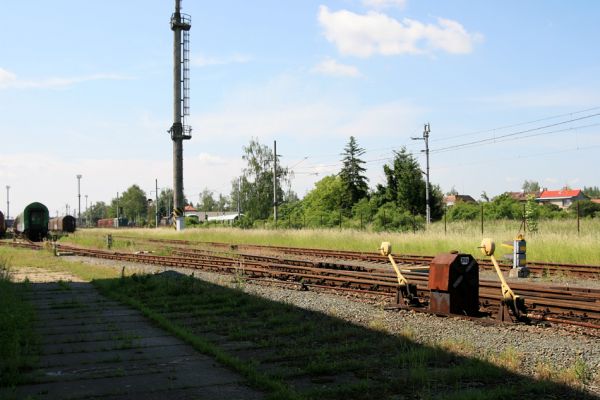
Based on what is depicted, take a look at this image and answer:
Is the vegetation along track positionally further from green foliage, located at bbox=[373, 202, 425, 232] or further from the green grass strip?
green foliage, located at bbox=[373, 202, 425, 232]

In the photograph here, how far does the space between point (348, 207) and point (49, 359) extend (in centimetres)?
6631

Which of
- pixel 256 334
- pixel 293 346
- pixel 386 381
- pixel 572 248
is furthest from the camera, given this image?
pixel 572 248

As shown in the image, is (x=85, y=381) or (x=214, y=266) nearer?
(x=85, y=381)

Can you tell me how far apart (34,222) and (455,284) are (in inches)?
1786

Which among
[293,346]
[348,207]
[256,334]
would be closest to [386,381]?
[293,346]

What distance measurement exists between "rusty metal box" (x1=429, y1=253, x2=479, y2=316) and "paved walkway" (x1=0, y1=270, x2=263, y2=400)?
4.65m

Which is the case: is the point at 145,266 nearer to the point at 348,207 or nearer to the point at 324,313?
the point at 324,313

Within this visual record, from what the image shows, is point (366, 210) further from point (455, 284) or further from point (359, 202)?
point (455, 284)

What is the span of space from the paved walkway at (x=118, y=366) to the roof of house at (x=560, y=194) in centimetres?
18362

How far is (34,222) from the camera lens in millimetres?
48281

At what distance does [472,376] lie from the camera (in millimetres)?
6457

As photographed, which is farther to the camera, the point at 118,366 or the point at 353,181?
the point at 353,181

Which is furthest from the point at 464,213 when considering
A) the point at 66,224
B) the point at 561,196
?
the point at 561,196

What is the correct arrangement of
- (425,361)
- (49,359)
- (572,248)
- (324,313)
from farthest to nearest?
(572,248)
(324,313)
(49,359)
(425,361)
